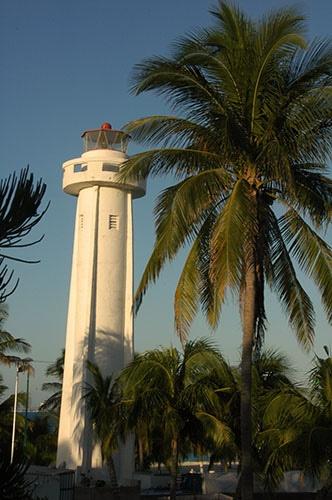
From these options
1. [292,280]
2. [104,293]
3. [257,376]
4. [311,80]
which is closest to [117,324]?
[104,293]

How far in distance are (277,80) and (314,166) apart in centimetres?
210

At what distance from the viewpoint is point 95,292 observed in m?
32.8

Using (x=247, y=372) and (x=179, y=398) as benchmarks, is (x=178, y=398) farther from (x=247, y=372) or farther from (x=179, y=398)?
(x=247, y=372)

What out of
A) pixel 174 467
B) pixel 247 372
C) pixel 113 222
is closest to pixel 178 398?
pixel 174 467

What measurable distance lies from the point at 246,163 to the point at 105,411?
13.4 metres

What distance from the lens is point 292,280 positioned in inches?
693

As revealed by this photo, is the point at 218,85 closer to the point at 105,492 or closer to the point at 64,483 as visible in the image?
the point at 64,483

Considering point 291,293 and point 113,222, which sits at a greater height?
point 113,222

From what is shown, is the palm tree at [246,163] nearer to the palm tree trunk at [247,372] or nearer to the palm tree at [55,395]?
the palm tree trunk at [247,372]

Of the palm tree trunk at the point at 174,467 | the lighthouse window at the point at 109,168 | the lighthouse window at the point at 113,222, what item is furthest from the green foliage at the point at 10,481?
the lighthouse window at the point at 109,168

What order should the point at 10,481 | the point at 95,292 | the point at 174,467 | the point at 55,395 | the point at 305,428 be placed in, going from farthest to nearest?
the point at 55,395 < the point at 95,292 < the point at 174,467 < the point at 305,428 < the point at 10,481

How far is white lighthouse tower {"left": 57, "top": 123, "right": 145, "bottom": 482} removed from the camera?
31.7 m

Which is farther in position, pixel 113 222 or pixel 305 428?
pixel 113 222

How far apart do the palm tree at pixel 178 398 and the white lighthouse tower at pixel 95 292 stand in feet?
24.3
